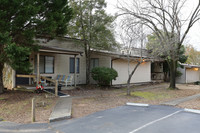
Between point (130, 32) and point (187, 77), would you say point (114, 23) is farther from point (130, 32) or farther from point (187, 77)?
point (187, 77)

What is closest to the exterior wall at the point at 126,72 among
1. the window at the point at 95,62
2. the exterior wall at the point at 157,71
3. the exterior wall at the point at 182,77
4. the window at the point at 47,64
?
the window at the point at 95,62

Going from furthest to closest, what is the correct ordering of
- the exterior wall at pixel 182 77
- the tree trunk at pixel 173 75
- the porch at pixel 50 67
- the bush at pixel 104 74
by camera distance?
the exterior wall at pixel 182 77
the tree trunk at pixel 173 75
the bush at pixel 104 74
the porch at pixel 50 67

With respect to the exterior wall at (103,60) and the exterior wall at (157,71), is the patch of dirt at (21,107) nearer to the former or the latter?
the exterior wall at (103,60)

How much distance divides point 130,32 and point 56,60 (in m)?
7.13

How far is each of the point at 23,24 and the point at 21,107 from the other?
4.56 meters

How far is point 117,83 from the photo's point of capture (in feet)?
54.9

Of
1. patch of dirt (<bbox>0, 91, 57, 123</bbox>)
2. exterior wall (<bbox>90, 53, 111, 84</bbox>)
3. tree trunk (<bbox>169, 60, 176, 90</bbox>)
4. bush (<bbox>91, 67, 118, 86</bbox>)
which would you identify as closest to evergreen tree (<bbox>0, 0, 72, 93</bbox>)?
patch of dirt (<bbox>0, 91, 57, 123</bbox>)

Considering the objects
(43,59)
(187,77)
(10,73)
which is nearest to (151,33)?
(43,59)

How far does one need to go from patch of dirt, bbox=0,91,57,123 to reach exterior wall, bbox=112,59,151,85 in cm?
853

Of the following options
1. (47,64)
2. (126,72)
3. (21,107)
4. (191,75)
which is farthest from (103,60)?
(191,75)

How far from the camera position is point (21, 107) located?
8.06m

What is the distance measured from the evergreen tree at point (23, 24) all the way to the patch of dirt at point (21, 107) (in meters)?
1.55

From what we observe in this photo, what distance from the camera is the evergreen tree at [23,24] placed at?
809 cm

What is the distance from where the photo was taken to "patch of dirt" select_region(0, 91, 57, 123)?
6.64m
